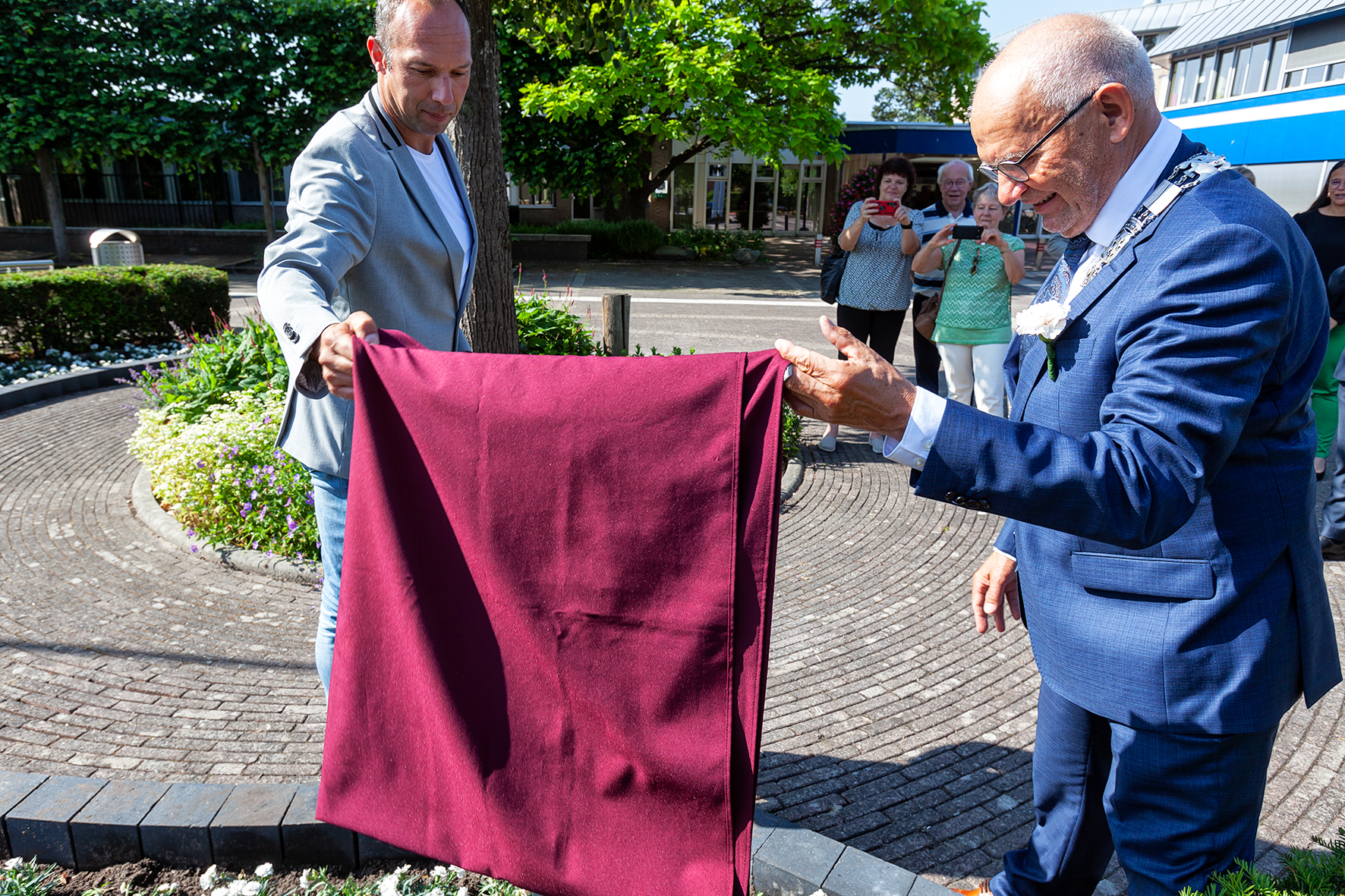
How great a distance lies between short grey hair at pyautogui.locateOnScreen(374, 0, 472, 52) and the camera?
2318mm

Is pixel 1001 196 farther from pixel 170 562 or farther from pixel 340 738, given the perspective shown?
pixel 170 562

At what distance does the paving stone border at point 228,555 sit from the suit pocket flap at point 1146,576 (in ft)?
13.3

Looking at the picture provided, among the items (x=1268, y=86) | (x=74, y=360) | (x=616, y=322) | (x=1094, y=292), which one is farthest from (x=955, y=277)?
(x=1268, y=86)

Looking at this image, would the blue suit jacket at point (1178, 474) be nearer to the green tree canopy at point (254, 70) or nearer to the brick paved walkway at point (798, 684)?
the brick paved walkway at point (798, 684)

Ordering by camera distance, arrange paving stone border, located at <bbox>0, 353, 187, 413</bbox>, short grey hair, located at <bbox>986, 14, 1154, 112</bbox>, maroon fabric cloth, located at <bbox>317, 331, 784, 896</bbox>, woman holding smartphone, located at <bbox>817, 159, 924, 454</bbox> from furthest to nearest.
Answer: paving stone border, located at <bbox>0, 353, 187, 413</bbox> < woman holding smartphone, located at <bbox>817, 159, 924, 454</bbox> < maroon fabric cloth, located at <bbox>317, 331, 784, 896</bbox> < short grey hair, located at <bbox>986, 14, 1154, 112</bbox>

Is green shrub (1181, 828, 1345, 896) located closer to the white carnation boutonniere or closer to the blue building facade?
the white carnation boutonniere

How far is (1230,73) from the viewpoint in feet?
111

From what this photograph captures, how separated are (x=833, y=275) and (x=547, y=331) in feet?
7.95

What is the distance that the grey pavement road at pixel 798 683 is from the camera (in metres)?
3.12

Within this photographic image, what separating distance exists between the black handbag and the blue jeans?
5470 millimetres

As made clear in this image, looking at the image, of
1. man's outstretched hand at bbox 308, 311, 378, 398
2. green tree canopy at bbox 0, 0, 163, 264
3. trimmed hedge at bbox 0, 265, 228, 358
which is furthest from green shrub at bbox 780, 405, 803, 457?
green tree canopy at bbox 0, 0, 163, 264

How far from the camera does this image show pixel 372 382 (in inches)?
78.4

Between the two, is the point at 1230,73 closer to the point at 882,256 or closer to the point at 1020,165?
the point at 882,256

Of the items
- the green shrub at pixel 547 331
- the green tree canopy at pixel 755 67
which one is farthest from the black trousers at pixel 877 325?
the green tree canopy at pixel 755 67
